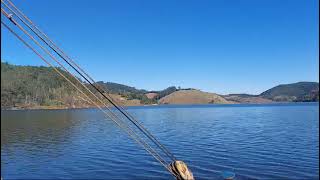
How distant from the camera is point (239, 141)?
58.4 m

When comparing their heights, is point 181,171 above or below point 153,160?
above

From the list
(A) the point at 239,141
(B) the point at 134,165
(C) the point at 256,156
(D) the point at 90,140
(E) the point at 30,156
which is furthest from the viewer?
(D) the point at 90,140

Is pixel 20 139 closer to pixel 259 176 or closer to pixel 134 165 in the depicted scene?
pixel 134 165

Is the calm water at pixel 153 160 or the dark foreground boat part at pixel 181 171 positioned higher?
the dark foreground boat part at pixel 181 171

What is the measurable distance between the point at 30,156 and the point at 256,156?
27.4m

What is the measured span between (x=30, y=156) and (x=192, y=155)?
65.6 ft

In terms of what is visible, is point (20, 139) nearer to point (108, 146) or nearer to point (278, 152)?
point (108, 146)

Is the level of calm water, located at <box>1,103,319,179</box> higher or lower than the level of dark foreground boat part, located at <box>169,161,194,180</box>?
lower

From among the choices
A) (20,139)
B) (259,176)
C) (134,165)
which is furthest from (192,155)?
(20,139)

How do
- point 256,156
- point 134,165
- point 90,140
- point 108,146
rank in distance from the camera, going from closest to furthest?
1. point 134,165
2. point 256,156
3. point 108,146
4. point 90,140

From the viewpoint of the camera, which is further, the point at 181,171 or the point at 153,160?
the point at 153,160

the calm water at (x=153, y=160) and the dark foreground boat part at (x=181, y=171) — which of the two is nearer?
the dark foreground boat part at (x=181, y=171)

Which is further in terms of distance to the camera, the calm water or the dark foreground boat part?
the calm water

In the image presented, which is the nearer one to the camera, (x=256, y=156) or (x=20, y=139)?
(x=256, y=156)
